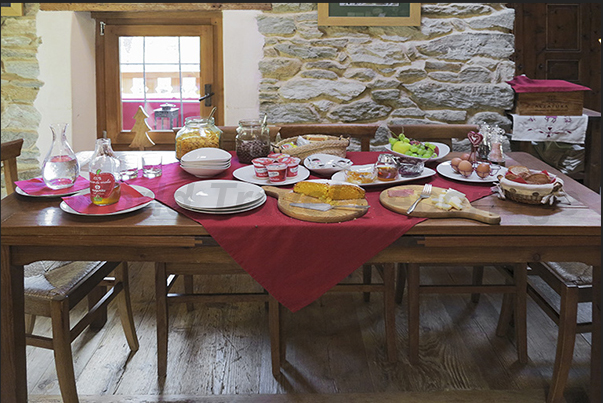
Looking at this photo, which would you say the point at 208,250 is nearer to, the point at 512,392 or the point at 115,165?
the point at 115,165

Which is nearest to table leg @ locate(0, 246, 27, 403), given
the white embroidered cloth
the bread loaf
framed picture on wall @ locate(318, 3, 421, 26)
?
the bread loaf

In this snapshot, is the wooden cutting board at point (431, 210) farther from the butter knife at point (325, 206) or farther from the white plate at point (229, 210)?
the white plate at point (229, 210)

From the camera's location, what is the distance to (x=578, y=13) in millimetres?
4898

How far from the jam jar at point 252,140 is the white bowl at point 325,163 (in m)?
0.20

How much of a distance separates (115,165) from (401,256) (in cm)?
99

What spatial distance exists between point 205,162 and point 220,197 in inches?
14.7

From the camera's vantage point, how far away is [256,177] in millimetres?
2098

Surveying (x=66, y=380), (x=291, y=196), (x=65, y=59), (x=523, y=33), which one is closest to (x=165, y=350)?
(x=66, y=380)

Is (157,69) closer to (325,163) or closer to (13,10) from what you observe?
(13,10)

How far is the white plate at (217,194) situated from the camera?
172cm

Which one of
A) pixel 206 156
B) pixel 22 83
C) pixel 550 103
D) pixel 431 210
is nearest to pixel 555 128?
pixel 550 103

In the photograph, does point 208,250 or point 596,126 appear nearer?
point 208,250

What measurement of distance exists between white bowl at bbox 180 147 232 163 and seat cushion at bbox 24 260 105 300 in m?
0.49

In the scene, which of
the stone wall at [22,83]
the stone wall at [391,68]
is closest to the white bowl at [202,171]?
the stone wall at [391,68]
